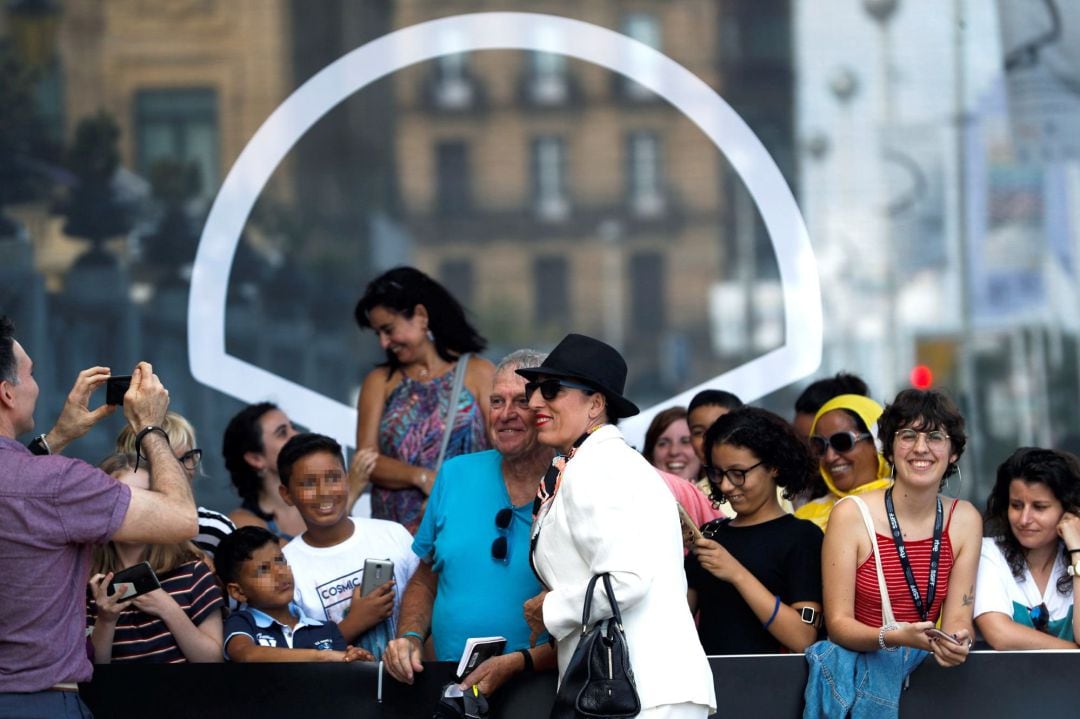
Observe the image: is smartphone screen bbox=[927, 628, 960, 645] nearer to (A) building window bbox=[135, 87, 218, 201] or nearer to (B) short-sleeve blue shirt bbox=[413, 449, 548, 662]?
(B) short-sleeve blue shirt bbox=[413, 449, 548, 662]

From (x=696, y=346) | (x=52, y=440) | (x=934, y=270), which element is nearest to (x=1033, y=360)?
(x=934, y=270)

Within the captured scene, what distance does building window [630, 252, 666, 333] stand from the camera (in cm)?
664

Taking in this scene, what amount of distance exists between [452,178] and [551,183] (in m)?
0.42

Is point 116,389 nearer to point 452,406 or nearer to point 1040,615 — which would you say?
point 452,406

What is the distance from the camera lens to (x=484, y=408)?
523 centimetres

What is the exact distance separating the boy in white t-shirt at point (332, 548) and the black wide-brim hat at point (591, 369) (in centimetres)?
A: 104

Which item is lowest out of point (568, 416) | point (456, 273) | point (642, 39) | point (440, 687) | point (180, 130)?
point (440, 687)

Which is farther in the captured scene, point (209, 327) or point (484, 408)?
point (209, 327)

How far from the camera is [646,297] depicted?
6641mm

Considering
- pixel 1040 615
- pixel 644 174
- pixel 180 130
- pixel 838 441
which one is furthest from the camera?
pixel 180 130

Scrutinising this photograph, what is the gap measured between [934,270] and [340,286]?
98.4 inches

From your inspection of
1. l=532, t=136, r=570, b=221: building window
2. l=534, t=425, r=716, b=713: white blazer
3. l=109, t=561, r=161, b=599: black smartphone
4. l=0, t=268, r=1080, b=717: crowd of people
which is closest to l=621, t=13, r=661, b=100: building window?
l=532, t=136, r=570, b=221: building window

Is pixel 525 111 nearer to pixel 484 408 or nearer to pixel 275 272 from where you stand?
pixel 275 272

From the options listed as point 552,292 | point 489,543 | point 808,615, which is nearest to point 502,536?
point 489,543
